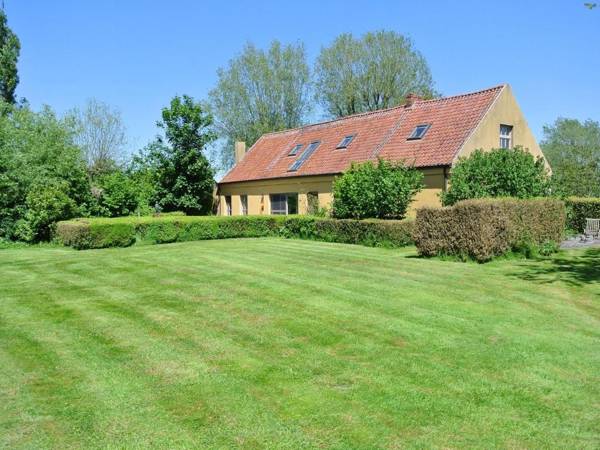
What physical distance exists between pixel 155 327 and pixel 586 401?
5222 millimetres

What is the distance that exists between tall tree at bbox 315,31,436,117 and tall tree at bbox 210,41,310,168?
254 centimetres

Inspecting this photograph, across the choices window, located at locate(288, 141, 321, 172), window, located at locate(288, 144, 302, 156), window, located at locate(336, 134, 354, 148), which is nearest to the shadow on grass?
Result: window, located at locate(336, 134, 354, 148)

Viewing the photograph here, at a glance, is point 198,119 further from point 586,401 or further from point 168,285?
point 586,401

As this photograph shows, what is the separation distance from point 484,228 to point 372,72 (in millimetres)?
32812

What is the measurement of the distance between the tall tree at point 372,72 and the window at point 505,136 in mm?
20592

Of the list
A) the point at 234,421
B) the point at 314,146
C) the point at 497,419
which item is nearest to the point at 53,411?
the point at 234,421

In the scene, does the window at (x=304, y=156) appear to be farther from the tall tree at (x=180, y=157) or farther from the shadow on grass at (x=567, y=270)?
the shadow on grass at (x=567, y=270)

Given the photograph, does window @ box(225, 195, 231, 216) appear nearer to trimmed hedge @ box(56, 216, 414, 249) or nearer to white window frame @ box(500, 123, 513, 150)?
trimmed hedge @ box(56, 216, 414, 249)

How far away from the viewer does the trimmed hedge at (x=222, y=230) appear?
1810 centimetres

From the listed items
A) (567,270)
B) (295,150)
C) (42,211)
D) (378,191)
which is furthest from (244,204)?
(567,270)

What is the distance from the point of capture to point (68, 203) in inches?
845

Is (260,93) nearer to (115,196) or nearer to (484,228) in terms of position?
(115,196)

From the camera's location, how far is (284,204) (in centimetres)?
3023

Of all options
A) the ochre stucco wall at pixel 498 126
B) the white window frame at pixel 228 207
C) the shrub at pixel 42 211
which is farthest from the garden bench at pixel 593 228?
the white window frame at pixel 228 207
